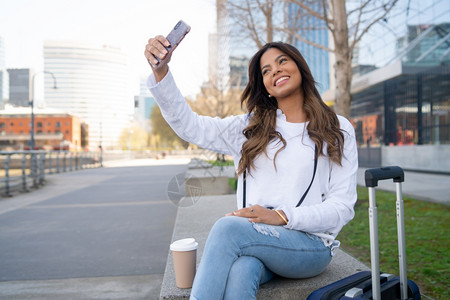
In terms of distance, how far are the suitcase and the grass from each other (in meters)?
1.41

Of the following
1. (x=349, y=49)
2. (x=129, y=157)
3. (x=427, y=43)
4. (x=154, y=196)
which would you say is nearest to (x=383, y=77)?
(x=427, y=43)

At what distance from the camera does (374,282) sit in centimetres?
160

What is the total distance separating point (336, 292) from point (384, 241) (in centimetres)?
327

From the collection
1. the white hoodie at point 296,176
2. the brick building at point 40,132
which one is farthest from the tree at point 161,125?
the brick building at point 40,132

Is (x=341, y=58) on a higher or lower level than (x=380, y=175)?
higher

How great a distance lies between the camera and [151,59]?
1.79 m

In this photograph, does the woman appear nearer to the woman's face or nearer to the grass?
the woman's face

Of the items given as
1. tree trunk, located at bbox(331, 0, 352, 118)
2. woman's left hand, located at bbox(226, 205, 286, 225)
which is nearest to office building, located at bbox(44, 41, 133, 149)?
tree trunk, located at bbox(331, 0, 352, 118)

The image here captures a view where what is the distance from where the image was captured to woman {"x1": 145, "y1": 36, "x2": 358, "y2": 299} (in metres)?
1.65

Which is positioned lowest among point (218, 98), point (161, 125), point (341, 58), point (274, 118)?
point (274, 118)

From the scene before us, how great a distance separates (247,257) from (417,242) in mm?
3552

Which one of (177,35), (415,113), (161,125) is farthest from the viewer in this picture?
(415,113)

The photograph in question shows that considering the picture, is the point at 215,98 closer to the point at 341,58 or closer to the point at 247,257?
the point at 341,58

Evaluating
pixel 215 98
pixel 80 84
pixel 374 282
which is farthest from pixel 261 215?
pixel 80 84
